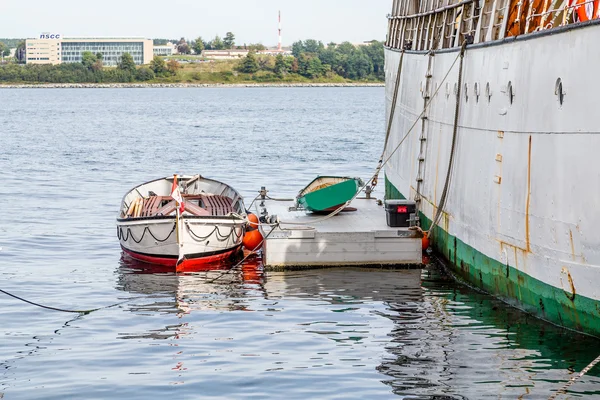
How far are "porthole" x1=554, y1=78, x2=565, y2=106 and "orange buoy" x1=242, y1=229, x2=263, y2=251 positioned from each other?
11442mm

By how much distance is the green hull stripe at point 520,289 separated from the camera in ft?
48.3

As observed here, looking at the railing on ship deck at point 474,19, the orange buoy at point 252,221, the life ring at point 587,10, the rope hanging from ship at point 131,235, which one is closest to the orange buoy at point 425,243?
the railing on ship deck at point 474,19

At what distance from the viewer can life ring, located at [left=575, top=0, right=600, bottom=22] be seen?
1560 centimetres

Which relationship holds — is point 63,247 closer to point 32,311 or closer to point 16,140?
point 32,311

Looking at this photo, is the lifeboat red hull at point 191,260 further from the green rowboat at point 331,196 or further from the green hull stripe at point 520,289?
the green hull stripe at point 520,289

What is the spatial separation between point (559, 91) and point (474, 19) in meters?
7.64

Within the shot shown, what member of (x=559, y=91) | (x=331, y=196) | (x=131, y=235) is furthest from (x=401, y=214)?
(x=559, y=91)

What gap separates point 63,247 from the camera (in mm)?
28422

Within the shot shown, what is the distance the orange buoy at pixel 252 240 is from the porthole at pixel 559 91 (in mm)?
11442

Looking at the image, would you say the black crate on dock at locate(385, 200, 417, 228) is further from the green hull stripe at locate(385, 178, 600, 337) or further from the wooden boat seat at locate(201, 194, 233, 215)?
the wooden boat seat at locate(201, 194, 233, 215)

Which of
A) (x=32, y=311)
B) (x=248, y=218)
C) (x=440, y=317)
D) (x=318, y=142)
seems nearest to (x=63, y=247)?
(x=248, y=218)

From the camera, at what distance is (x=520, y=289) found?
56.1 ft

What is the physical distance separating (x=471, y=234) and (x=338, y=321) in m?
3.40

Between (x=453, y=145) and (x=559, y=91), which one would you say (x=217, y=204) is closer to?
(x=453, y=145)
